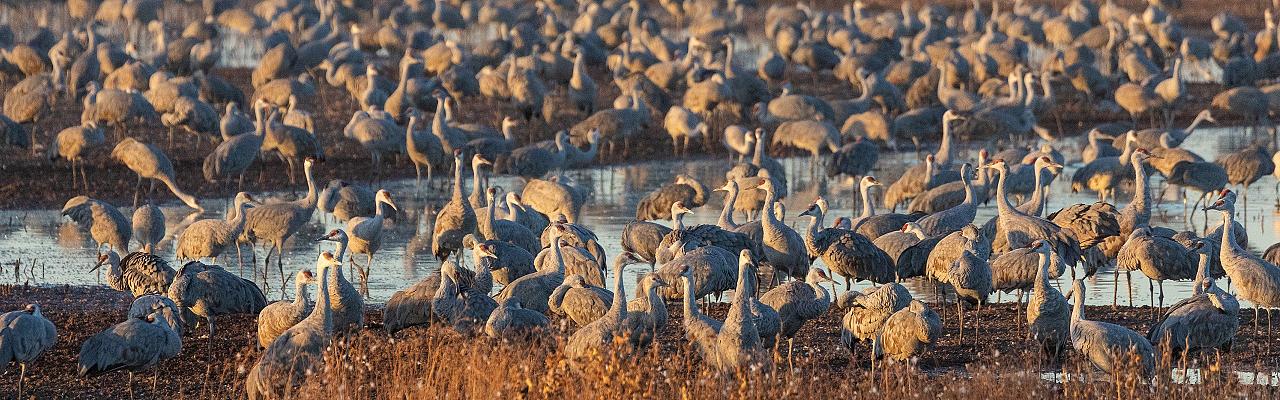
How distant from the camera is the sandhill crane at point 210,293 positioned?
1152 cm

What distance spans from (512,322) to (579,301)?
30.1 inches

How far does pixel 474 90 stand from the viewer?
25.6m

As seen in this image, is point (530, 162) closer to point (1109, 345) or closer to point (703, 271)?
point (703, 271)

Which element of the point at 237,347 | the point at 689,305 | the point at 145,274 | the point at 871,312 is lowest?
the point at 237,347

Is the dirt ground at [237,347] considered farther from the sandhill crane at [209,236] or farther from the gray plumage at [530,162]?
the gray plumage at [530,162]

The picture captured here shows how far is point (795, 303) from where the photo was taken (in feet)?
36.7

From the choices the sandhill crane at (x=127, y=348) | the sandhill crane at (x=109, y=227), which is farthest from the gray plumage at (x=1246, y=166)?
the sandhill crane at (x=127, y=348)

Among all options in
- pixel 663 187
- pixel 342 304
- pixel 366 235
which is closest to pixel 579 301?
pixel 342 304

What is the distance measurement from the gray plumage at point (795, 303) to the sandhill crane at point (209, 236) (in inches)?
193

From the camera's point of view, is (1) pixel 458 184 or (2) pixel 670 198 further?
(2) pixel 670 198

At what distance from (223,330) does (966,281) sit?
477 centimetres

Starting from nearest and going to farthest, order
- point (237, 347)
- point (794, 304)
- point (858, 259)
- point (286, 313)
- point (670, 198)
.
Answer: point (286, 313), point (794, 304), point (237, 347), point (858, 259), point (670, 198)

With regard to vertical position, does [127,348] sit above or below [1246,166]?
below

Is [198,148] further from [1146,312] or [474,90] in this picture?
[1146,312]
